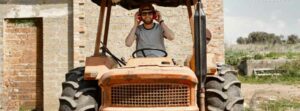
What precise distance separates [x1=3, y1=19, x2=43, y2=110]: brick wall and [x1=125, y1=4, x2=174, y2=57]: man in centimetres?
818

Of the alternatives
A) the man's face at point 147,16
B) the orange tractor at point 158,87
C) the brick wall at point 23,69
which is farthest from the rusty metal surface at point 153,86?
the brick wall at point 23,69

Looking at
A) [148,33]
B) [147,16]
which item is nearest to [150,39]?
[148,33]

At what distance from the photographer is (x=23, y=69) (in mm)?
15289

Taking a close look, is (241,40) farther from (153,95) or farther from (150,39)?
(153,95)

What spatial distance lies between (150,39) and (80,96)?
3.70 feet

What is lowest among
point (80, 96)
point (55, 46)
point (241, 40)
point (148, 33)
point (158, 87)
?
point (80, 96)

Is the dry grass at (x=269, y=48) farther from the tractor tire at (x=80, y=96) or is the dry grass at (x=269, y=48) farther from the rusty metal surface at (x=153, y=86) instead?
the rusty metal surface at (x=153, y=86)

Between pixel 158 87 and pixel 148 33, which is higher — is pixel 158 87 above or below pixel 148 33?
below

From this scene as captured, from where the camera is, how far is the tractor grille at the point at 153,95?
6141 millimetres

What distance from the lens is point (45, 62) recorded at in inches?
590

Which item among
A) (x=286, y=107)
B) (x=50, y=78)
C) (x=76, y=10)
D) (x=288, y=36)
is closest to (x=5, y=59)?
(x=50, y=78)

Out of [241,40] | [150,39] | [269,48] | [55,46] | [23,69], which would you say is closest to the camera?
[150,39]

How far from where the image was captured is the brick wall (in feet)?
50.1

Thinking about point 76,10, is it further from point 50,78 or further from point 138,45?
point 138,45
